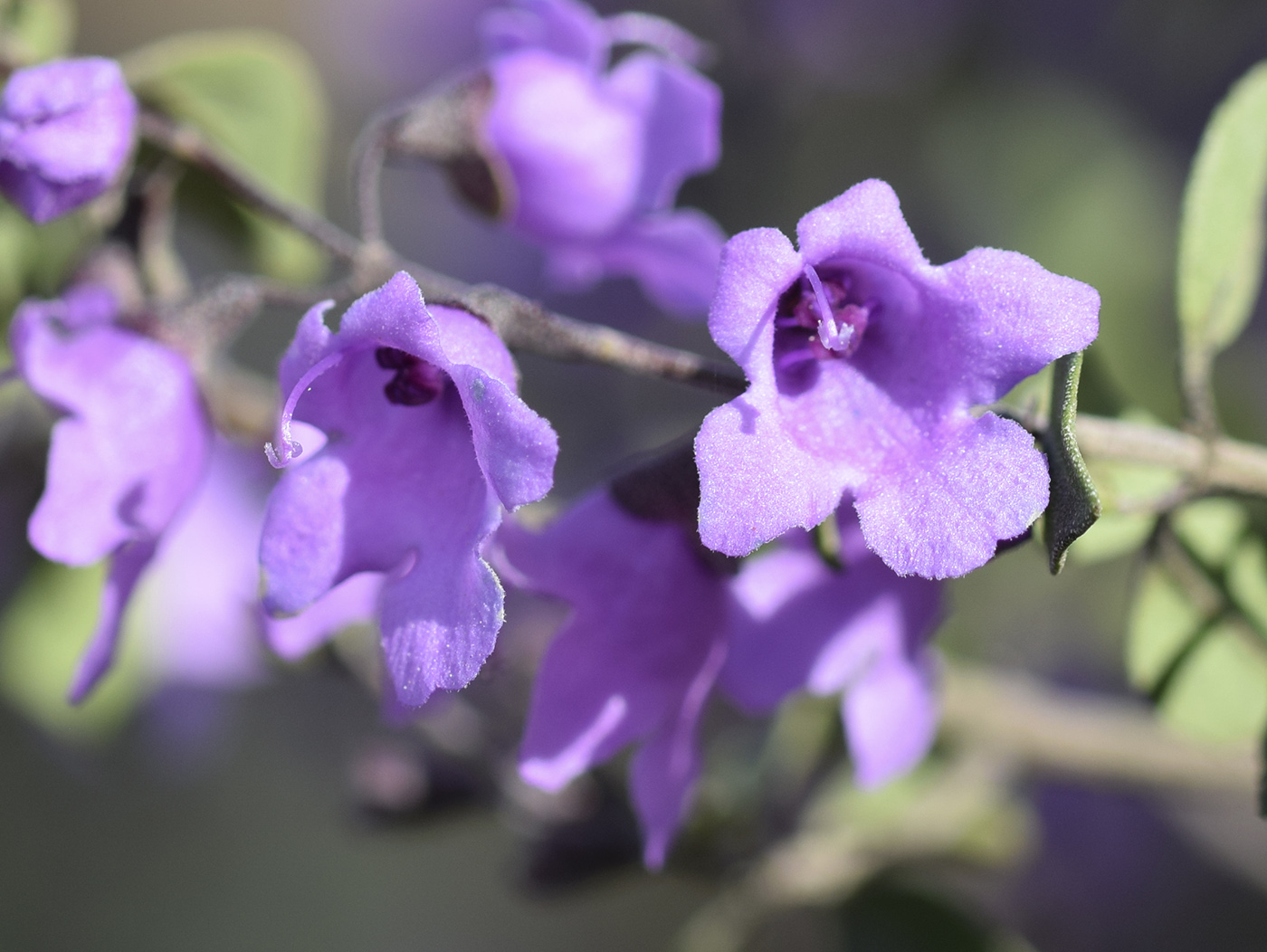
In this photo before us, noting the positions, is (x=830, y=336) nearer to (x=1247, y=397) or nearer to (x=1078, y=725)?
(x=1078, y=725)

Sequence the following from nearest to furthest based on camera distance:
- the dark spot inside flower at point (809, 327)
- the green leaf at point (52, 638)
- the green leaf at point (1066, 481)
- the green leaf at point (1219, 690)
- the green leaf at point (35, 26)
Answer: the green leaf at point (1066, 481)
the dark spot inside flower at point (809, 327)
the green leaf at point (1219, 690)
the green leaf at point (35, 26)
the green leaf at point (52, 638)

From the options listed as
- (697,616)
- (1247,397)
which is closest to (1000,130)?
(1247,397)

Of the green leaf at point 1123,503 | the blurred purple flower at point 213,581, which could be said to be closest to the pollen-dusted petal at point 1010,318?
the green leaf at point 1123,503

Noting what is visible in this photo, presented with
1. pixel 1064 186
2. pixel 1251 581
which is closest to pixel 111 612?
pixel 1251 581

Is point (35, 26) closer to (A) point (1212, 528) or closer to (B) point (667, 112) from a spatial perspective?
(B) point (667, 112)

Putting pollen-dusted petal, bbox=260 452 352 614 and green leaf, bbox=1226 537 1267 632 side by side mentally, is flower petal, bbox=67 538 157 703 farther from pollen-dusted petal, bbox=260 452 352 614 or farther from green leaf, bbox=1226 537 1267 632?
green leaf, bbox=1226 537 1267 632

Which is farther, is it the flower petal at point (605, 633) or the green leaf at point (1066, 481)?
the flower petal at point (605, 633)

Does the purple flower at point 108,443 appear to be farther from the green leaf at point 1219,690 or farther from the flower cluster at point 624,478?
the green leaf at point 1219,690
